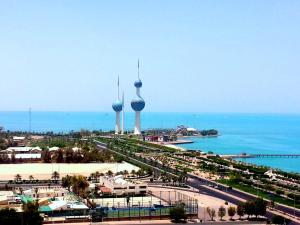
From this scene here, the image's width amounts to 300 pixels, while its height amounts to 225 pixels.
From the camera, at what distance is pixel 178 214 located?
30.9 metres

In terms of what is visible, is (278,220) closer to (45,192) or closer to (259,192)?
(259,192)

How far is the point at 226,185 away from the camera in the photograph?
44.5 m

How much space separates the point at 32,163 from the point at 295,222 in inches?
1328

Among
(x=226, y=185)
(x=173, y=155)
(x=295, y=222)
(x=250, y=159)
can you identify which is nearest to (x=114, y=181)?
(x=226, y=185)

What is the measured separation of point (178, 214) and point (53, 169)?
2483cm

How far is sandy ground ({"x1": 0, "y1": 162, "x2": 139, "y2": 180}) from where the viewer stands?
5046cm

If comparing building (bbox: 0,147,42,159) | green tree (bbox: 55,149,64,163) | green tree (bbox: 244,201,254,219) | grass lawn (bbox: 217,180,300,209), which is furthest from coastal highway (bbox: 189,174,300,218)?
building (bbox: 0,147,42,159)

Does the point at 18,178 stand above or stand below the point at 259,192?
above

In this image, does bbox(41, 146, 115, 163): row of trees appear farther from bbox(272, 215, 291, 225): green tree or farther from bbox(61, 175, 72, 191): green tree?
bbox(272, 215, 291, 225): green tree

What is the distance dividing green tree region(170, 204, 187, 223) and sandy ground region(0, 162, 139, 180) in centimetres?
2030

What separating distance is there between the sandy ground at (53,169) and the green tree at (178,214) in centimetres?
2030

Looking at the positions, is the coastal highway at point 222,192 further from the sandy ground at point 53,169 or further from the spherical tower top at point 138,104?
the spherical tower top at point 138,104

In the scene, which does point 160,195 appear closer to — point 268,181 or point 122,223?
point 122,223

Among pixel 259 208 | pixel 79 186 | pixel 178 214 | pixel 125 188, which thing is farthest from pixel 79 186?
pixel 259 208
